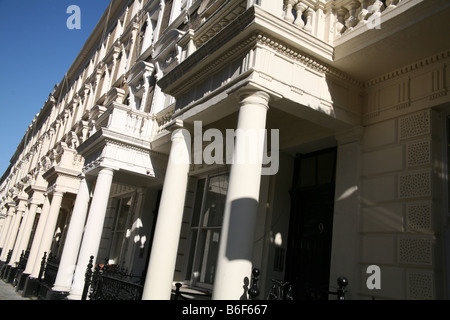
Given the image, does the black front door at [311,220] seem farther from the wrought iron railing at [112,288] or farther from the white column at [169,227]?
the wrought iron railing at [112,288]

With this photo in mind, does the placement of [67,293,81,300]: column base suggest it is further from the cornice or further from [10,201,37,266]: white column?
[10,201,37,266]: white column

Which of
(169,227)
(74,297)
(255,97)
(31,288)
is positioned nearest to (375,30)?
(255,97)

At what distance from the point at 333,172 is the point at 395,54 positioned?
8.12 feet

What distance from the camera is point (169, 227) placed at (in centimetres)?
689

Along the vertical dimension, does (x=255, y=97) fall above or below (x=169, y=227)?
above

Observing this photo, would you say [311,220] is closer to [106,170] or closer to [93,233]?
[93,233]

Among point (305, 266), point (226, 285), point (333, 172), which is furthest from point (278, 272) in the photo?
point (226, 285)

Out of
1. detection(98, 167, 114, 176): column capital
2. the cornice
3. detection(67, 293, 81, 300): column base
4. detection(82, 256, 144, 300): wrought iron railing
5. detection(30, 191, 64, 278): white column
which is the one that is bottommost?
detection(67, 293, 81, 300): column base

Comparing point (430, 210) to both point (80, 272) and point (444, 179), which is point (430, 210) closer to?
point (444, 179)

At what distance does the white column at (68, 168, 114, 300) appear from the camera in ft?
Answer: 31.7

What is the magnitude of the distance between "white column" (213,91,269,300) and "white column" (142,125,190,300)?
1.84 m

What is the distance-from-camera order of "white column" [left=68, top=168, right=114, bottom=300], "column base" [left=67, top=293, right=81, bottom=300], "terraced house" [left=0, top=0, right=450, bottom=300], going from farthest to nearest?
1. "white column" [left=68, top=168, right=114, bottom=300]
2. "column base" [left=67, top=293, right=81, bottom=300]
3. "terraced house" [left=0, top=0, right=450, bottom=300]

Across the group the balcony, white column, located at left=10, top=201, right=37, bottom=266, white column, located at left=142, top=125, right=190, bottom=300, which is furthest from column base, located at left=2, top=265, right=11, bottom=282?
the balcony

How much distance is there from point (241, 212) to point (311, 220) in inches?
113
